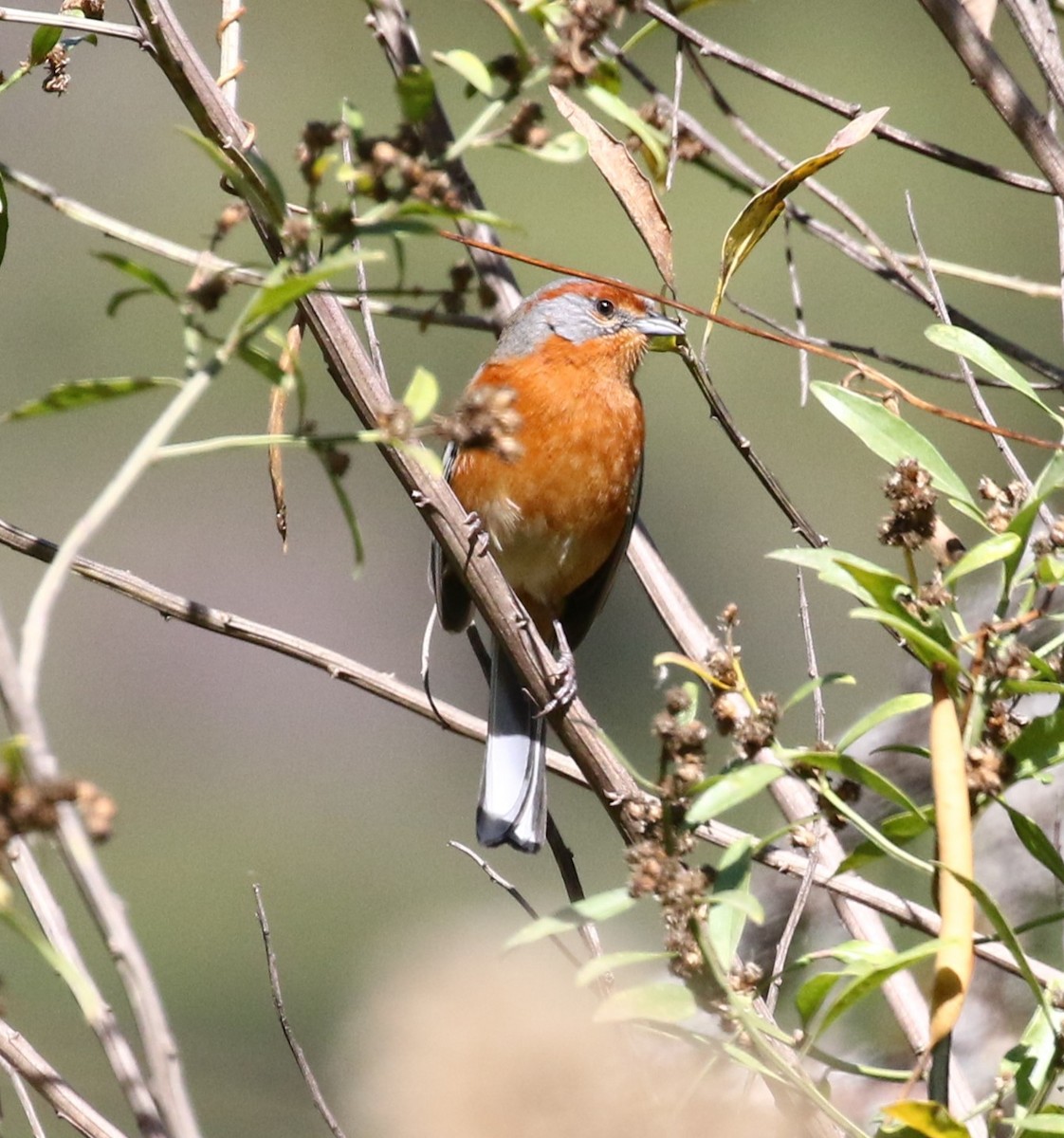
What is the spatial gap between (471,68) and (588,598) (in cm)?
341

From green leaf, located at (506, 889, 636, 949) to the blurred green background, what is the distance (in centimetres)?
818

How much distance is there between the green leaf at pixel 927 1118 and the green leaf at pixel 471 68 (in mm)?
973

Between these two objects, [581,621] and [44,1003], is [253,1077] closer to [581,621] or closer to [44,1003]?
[581,621]

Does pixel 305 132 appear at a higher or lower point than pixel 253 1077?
higher

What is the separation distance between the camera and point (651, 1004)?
4.47ft

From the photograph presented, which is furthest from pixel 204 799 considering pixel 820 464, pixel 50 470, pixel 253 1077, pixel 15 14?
pixel 15 14

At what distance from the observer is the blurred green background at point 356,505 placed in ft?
34.5

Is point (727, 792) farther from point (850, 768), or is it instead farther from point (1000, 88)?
point (1000, 88)

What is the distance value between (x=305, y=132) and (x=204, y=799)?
34.1 ft

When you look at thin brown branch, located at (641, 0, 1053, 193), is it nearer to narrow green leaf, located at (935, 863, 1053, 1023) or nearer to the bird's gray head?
narrow green leaf, located at (935, 863, 1053, 1023)

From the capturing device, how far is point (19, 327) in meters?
12.4

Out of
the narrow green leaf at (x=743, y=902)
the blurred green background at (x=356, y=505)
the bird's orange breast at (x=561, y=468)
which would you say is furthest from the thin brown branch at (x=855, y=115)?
the blurred green background at (x=356, y=505)

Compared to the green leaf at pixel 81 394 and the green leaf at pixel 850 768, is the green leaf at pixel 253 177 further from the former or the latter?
the green leaf at pixel 850 768

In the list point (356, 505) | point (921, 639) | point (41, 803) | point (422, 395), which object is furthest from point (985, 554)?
point (356, 505)
